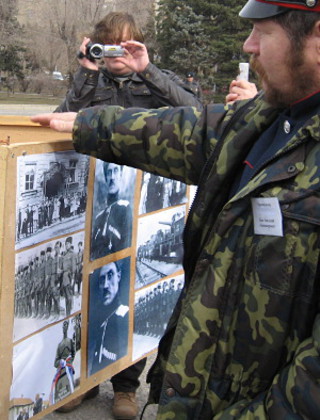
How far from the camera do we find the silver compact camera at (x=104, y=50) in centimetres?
316

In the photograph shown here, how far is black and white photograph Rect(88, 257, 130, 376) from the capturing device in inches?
105

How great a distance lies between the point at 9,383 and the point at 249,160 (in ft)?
3.84

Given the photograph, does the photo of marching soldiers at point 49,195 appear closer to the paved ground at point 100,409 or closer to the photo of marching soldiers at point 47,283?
the photo of marching soldiers at point 47,283

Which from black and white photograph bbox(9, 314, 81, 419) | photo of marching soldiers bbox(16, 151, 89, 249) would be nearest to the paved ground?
black and white photograph bbox(9, 314, 81, 419)

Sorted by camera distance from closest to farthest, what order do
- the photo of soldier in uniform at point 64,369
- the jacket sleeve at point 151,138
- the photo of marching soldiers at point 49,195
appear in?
the jacket sleeve at point 151,138 < the photo of marching soldiers at point 49,195 < the photo of soldier in uniform at point 64,369

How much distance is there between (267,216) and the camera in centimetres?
158

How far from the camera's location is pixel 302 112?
5.54 ft

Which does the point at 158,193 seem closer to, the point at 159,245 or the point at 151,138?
the point at 159,245

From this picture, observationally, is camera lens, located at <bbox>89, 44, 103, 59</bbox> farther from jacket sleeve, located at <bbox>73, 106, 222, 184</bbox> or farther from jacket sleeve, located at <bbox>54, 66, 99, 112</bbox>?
jacket sleeve, located at <bbox>73, 106, 222, 184</bbox>

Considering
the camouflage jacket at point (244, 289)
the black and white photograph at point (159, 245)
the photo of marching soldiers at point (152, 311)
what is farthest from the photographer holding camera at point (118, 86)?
the camouflage jacket at point (244, 289)

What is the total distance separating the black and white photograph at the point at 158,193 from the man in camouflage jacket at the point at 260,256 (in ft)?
3.14

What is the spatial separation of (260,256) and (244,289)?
11cm

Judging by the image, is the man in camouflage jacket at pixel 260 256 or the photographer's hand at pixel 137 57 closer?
the man in camouflage jacket at pixel 260 256

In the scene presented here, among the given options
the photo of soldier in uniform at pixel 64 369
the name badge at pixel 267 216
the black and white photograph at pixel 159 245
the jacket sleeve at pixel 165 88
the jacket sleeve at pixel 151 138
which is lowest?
the photo of soldier in uniform at pixel 64 369
